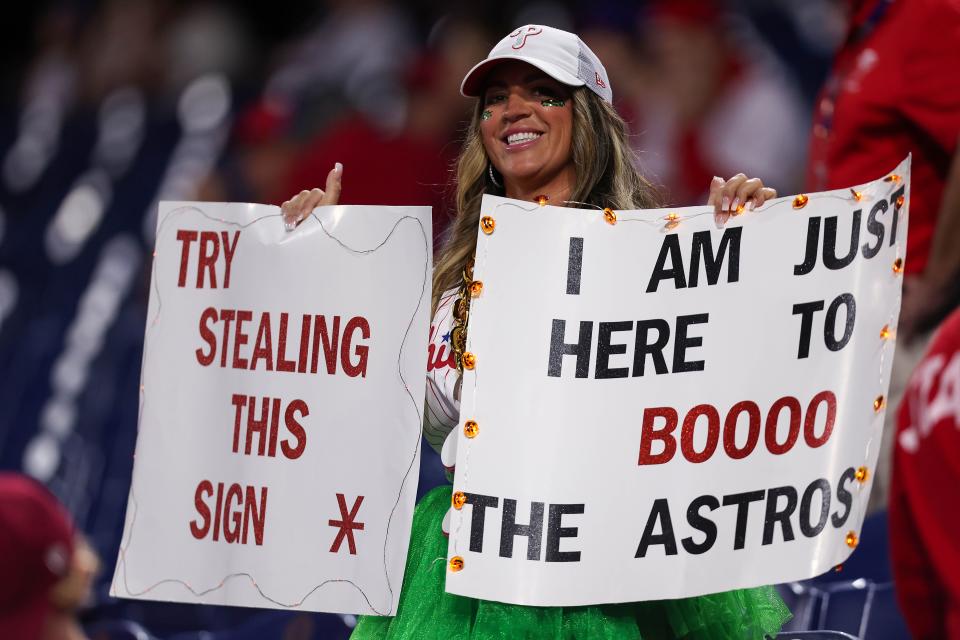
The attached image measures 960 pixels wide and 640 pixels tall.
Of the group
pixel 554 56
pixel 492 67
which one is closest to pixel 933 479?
pixel 554 56

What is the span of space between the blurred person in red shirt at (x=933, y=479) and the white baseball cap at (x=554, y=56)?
114 centimetres

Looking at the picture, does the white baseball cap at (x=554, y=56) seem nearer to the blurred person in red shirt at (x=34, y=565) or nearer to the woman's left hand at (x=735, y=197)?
the woman's left hand at (x=735, y=197)

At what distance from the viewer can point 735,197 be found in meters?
2.49

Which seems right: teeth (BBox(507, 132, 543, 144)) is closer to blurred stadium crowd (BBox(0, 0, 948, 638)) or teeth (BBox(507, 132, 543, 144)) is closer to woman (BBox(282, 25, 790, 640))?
woman (BBox(282, 25, 790, 640))

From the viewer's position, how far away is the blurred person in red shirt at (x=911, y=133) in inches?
125

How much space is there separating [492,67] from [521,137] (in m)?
0.16

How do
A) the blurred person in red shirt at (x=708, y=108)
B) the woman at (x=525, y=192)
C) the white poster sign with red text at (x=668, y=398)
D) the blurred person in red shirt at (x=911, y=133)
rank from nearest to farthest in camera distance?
1. the white poster sign with red text at (x=668, y=398)
2. the woman at (x=525, y=192)
3. the blurred person in red shirt at (x=911, y=133)
4. the blurred person in red shirt at (x=708, y=108)

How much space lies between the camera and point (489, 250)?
248 centimetres

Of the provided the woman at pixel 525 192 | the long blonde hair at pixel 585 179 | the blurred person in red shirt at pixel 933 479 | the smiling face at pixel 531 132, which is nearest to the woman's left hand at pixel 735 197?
the woman at pixel 525 192

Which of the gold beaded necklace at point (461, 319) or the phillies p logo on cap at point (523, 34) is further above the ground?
the phillies p logo on cap at point (523, 34)

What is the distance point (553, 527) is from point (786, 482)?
1.28ft

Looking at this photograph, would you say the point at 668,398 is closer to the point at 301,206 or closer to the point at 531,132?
the point at 531,132

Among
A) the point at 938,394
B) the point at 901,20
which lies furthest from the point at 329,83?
the point at 938,394

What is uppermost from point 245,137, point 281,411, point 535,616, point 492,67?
point 492,67
